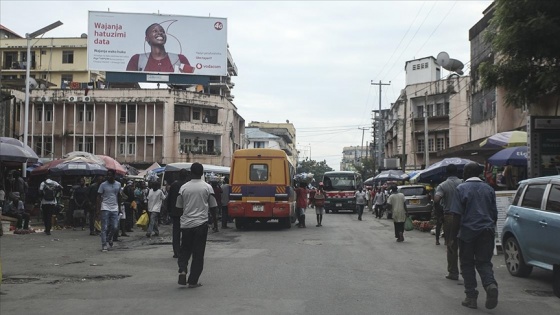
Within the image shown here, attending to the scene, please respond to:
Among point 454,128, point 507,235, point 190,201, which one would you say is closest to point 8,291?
point 190,201

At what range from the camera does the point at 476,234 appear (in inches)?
294

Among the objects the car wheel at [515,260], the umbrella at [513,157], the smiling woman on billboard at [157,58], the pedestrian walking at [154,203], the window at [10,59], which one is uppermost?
the window at [10,59]

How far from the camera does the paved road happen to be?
728 cm

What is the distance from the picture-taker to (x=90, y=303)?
743cm

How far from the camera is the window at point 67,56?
65.9 m

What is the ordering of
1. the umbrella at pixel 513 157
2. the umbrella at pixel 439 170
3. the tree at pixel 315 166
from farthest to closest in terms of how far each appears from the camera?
1. the tree at pixel 315 166
2. the umbrella at pixel 439 170
3. the umbrella at pixel 513 157

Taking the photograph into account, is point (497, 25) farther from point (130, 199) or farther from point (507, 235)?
point (130, 199)

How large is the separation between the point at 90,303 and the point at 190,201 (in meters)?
2.10

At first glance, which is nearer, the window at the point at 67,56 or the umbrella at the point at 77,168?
the umbrella at the point at 77,168

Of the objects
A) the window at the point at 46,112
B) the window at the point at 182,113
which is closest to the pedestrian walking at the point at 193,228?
the window at the point at 182,113

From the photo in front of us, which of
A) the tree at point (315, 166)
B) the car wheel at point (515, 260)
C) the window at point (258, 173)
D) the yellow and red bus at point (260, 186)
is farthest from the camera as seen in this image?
the tree at point (315, 166)

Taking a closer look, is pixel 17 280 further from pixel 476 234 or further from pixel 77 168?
pixel 77 168

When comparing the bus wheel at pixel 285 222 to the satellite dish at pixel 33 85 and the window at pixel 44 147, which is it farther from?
the window at pixel 44 147

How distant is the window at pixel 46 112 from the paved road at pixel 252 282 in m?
39.3
